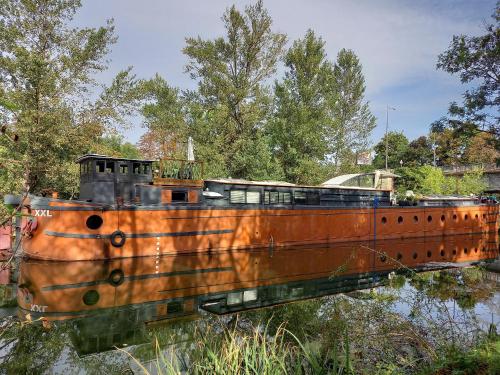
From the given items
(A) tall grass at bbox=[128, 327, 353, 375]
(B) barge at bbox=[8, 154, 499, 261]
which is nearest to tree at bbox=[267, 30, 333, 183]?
(B) barge at bbox=[8, 154, 499, 261]

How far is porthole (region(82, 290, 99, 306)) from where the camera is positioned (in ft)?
29.4

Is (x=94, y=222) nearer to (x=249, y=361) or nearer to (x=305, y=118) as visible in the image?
(x=249, y=361)

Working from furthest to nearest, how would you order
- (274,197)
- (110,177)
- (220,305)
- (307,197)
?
(307,197)
(274,197)
(110,177)
(220,305)

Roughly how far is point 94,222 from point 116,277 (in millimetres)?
3513

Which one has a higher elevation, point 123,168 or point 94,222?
point 123,168

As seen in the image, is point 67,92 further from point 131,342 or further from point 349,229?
point 349,229

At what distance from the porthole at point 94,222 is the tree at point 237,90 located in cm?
1363

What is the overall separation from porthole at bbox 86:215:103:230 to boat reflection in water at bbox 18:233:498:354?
142 centimetres

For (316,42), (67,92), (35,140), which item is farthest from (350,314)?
(316,42)

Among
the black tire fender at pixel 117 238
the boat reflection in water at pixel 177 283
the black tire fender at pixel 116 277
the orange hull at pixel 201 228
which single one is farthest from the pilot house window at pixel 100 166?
the black tire fender at pixel 116 277

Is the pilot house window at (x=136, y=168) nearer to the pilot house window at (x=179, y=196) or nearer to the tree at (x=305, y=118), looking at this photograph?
the pilot house window at (x=179, y=196)

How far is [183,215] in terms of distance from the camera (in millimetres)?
15703

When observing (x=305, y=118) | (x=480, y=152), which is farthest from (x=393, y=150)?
(x=305, y=118)

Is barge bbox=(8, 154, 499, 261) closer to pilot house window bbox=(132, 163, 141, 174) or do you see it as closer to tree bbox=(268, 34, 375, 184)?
pilot house window bbox=(132, 163, 141, 174)
